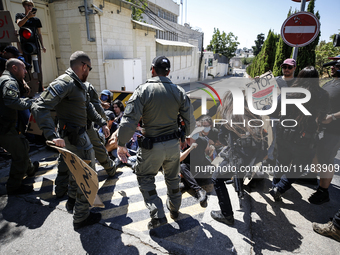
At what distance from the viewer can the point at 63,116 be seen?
279 centimetres

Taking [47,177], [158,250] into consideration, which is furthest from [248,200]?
[47,177]

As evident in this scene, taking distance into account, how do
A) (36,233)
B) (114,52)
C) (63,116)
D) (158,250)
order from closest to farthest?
1. (158,250)
2. (36,233)
3. (63,116)
4. (114,52)

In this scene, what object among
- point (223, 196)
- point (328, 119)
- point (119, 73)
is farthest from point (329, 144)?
point (119, 73)

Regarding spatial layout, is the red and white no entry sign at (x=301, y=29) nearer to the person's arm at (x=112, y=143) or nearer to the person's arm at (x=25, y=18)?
the person's arm at (x=112, y=143)

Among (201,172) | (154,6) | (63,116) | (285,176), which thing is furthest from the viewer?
(154,6)

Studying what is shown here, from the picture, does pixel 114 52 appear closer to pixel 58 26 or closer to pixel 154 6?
pixel 58 26

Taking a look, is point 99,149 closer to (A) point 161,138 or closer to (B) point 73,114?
(B) point 73,114

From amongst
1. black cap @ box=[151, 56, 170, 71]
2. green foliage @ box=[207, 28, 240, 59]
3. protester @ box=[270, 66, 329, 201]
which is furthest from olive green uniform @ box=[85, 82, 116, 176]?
green foliage @ box=[207, 28, 240, 59]

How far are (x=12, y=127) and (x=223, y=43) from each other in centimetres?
5313

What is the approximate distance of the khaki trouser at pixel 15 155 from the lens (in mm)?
3281

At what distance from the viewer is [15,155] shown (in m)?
3.33

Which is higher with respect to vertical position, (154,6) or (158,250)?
(154,6)

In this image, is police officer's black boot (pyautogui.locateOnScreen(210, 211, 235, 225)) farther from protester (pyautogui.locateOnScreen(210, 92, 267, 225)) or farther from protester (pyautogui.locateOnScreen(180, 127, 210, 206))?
protester (pyautogui.locateOnScreen(180, 127, 210, 206))

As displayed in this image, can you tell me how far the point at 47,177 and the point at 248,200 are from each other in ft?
11.6
